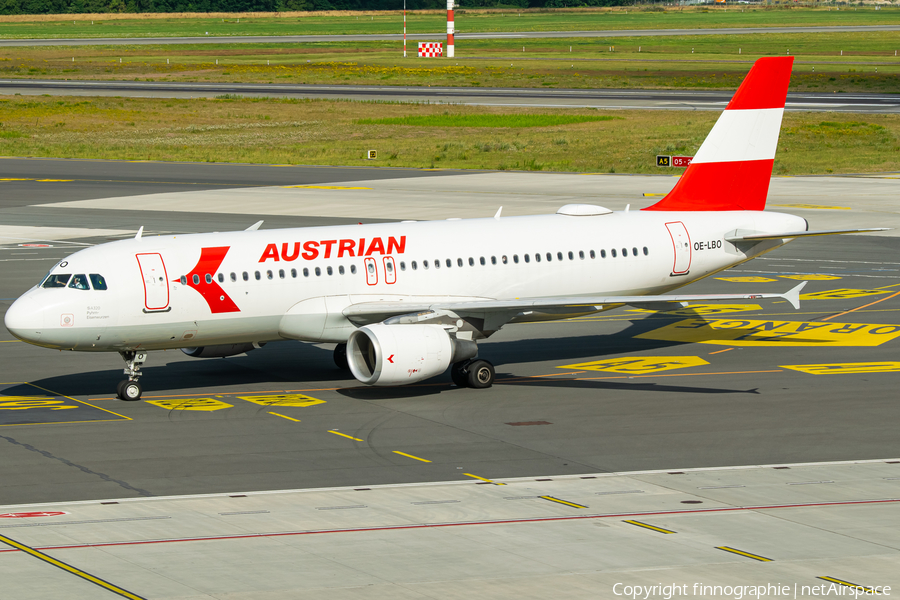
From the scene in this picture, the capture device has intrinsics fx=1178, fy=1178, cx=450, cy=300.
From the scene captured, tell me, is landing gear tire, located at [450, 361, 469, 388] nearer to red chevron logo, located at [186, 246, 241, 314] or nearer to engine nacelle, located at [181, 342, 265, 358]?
engine nacelle, located at [181, 342, 265, 358]

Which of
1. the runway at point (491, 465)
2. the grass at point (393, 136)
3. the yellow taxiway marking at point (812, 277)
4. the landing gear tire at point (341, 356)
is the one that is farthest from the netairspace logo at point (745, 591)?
the grass at point (393, 136)

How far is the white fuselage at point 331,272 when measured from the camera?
31.2 metres

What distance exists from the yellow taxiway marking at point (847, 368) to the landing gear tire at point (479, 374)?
957 centimetres

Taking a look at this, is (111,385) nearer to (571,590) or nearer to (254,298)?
(254,298)

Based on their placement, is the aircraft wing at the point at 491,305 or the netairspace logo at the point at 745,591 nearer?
the netairspace logo at the point at 745,591

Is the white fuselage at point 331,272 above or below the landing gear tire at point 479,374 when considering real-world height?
above

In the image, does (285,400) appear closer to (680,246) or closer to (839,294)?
(680,246)

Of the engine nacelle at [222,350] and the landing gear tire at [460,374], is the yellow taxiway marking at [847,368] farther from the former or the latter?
the engine nacelle at [222,350]

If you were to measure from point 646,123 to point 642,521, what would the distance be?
313 feet

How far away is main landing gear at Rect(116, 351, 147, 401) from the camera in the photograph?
1266 inches

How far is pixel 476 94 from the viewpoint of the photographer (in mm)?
145500

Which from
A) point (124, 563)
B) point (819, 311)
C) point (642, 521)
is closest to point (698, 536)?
point (642, 521)

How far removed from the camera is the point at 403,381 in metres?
31.6

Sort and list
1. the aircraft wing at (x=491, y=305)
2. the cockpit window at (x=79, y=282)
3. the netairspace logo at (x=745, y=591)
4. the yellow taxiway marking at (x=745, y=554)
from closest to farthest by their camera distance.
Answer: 1. the netairspace logo at (x=745, y=591)
2. the yellow taxiway marking at (x=745, y=554)
3. the cockpit window at (x=79, y=282)
4. the aircraft wing at (x=491, y=305)
